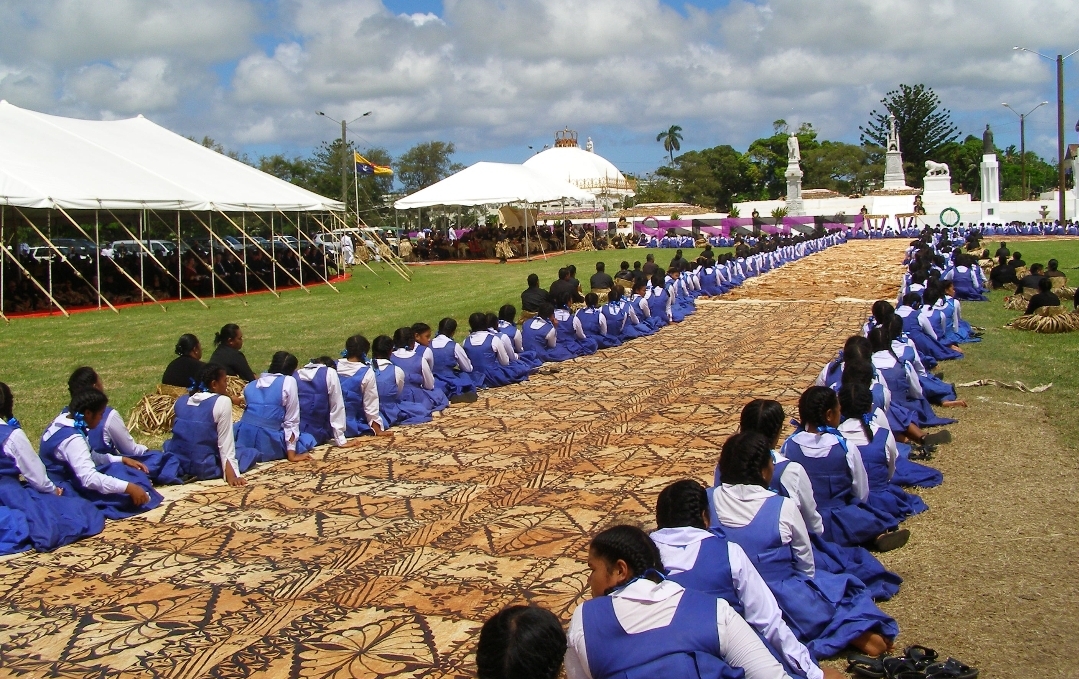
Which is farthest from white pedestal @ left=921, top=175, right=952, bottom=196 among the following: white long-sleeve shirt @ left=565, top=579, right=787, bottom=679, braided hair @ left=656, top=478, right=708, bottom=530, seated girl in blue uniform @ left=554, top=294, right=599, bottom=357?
white long-sleeve shirt @ left=565, top=579, right=787, bottom=679

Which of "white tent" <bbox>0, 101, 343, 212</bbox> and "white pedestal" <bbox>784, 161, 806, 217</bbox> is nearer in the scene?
"white tent" <bbox>0, 101, 343, 212</bbox>

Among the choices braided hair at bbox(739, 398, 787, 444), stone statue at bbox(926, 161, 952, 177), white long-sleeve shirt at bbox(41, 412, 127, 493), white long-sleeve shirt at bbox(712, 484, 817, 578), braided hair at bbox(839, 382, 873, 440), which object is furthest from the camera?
stone statue at bbox(926, 161, 952, 177)

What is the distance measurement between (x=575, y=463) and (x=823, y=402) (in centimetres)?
275

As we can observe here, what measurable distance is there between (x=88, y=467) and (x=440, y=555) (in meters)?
2.54

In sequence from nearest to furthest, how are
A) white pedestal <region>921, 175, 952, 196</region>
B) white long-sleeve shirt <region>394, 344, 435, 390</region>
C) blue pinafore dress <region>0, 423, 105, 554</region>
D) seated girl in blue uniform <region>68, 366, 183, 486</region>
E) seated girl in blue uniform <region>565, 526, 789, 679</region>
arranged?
1. seated girl in blue uniform <region>565, 526, 789, 679</region>
2. blue pinafore dress <region>0, 423, 105, 554</region>
3. seated girl in blue uniform <region>68, 366, 183, 486</region>
4. white long-sleeve shirt <region>394, 344, 435, 390</region>
5. white pedestal <region>921, 175, 952, 196</region>

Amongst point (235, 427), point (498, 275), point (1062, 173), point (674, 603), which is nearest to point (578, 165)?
point (1062, 173)

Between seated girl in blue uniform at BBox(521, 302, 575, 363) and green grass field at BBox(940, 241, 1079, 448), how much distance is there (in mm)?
4970

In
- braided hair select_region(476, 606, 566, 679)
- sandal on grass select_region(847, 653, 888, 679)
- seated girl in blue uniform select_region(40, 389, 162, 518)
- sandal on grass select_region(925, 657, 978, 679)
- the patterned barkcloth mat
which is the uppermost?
braided hair select_region(476, 606, 566, 679)

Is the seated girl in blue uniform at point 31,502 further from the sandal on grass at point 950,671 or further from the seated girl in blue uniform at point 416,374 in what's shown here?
the sandal on grass at point 950,671

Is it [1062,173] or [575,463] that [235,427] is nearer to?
[575,463]

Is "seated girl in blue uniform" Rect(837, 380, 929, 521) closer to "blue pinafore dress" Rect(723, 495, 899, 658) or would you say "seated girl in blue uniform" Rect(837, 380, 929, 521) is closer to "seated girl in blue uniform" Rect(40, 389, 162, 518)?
"blue pinafore dress" Rect(723, 495, 899, 658)

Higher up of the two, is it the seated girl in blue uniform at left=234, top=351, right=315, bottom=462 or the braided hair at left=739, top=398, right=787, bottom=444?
the braided hair at left=739, top=398, right=787, bottom=444

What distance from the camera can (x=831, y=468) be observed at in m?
5.21

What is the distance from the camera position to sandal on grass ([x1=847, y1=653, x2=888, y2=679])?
13.0ft
